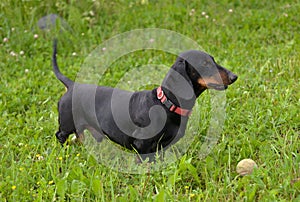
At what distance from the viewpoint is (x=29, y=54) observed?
5902 millimetres

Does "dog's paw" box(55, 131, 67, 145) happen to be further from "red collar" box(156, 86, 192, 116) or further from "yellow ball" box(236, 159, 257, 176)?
"yellow ball" box(236, 159, 257, 176)

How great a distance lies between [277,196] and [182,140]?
3.38 ft

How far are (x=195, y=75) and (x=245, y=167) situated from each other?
710mm

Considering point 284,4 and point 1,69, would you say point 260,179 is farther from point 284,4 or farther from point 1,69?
Result: point 284,4

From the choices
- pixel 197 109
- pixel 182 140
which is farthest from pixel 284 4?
pixel 182 140

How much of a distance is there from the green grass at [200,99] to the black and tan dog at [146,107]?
0.23 meters

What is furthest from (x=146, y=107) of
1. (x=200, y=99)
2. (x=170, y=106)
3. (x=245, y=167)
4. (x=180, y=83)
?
(x=200, y=99)

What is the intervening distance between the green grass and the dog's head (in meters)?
0.49

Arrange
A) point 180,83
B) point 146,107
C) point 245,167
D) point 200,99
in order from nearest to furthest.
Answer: point 245,167 → point 180,83 → point 146,107 → point 200,99

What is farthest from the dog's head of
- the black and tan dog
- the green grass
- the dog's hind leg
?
the dog's hind leg

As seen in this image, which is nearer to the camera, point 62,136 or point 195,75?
point 195,75

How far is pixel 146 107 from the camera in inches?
133

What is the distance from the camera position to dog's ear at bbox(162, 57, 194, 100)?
3205mm

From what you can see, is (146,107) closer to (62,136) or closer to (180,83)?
(180,83)
